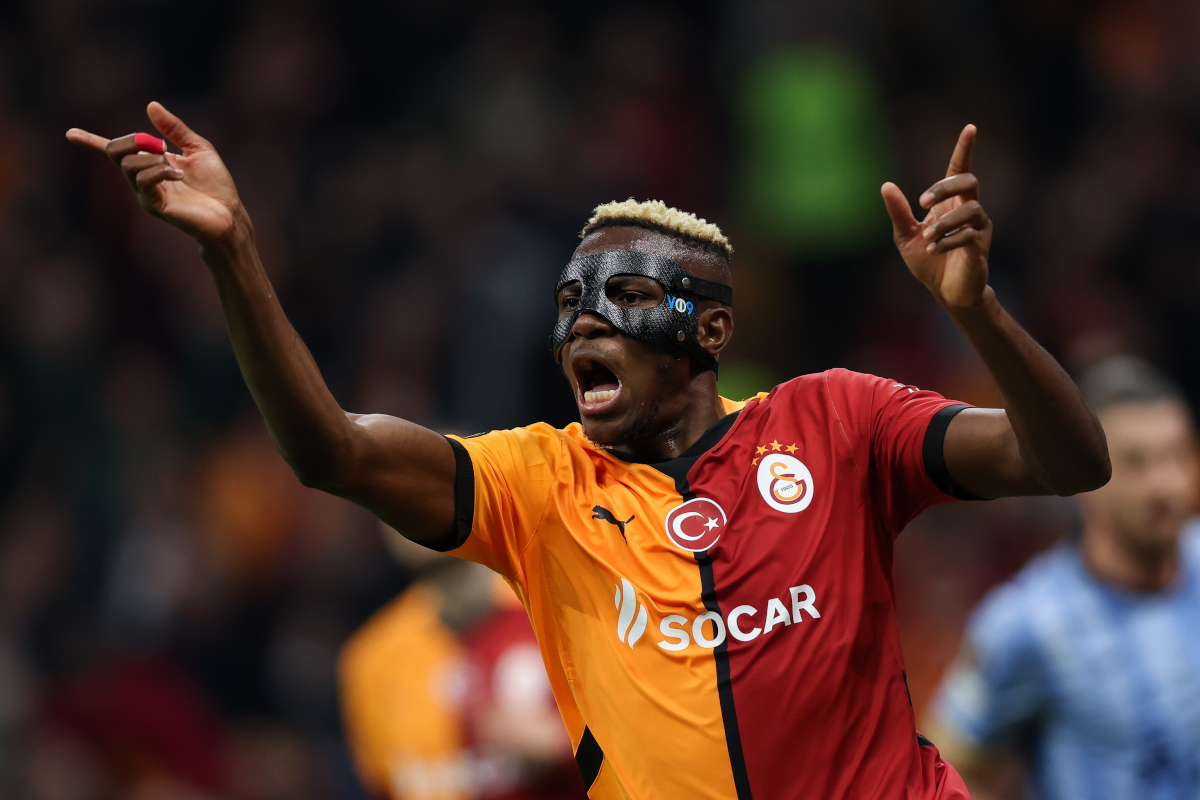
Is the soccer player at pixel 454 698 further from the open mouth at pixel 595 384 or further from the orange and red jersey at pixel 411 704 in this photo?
the open mouth at pixel 595 384

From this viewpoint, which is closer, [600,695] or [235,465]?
[600,695]

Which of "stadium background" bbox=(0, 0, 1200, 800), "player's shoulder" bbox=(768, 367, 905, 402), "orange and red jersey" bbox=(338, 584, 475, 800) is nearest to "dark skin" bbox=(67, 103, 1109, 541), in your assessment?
"player's shoulder" bbox=(768, 367, 905, 402)

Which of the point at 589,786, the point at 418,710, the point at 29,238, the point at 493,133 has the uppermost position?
the point at 493,133

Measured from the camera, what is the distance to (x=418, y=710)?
6051 millimetres

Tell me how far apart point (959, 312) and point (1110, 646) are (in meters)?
2.59

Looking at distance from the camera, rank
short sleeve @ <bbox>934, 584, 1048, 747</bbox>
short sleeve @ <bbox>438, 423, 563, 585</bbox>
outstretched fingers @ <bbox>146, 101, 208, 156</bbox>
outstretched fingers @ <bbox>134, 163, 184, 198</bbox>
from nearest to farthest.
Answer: outstretched fingers @ <bbox>134, 163, 184, 198</bbox>
outstretched fingers @ <bbox>146, 101, 208, 156</bbox>
short sleeve @ <bbox>438, 423, 563, 585</bbox>
short sleeve @ <bbox>934, 584, 1048, 747</bbox>

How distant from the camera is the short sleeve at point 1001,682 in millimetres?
5039

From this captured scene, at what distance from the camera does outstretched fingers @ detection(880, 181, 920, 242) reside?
2910mm

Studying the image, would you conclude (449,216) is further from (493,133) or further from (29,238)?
(29,238)

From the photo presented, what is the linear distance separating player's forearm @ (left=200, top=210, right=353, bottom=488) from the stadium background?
16.7 ft

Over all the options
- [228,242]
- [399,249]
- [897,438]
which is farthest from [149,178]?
[399,249]

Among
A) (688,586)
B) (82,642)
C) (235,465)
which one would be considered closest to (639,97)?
(235,465)

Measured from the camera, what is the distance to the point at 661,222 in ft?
11.7

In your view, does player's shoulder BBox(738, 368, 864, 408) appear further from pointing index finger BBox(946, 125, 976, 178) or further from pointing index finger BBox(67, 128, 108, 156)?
pointing index finger BBox(67, 128, 108, 156)
